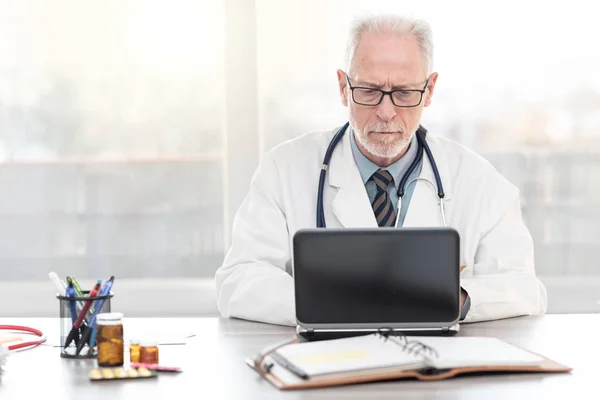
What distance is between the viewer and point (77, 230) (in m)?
A: 3.91

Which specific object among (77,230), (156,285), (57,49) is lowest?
(156,285)

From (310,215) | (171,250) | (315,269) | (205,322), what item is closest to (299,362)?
(315,269)

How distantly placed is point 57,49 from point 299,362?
2.76 metres

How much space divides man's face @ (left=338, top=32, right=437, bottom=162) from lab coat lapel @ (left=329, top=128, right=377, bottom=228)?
99 millimetres

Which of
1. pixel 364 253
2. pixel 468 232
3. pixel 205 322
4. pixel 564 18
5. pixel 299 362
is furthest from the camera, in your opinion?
pixel 564 18

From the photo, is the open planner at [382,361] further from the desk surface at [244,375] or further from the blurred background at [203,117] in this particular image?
the blurred background at [203,117]

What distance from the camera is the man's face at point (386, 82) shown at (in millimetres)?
2281

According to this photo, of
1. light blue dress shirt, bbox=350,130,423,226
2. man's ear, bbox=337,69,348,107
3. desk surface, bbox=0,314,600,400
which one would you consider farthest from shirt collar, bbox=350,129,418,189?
desk surface, bbox=0,314,600,400

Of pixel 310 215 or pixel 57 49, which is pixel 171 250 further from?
pixel 310 215

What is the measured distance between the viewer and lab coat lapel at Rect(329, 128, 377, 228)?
2.30m

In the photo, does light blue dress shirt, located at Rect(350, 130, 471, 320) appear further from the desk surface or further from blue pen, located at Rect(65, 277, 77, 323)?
blue pen, located at Rect(65, 277, 77, 323)

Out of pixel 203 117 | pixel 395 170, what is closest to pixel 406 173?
pixel 395 170

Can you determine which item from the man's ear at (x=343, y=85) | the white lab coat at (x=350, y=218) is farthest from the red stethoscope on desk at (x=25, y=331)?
the man's ear at (x=343, y=85)

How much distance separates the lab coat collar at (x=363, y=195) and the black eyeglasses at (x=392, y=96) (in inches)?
7.8
